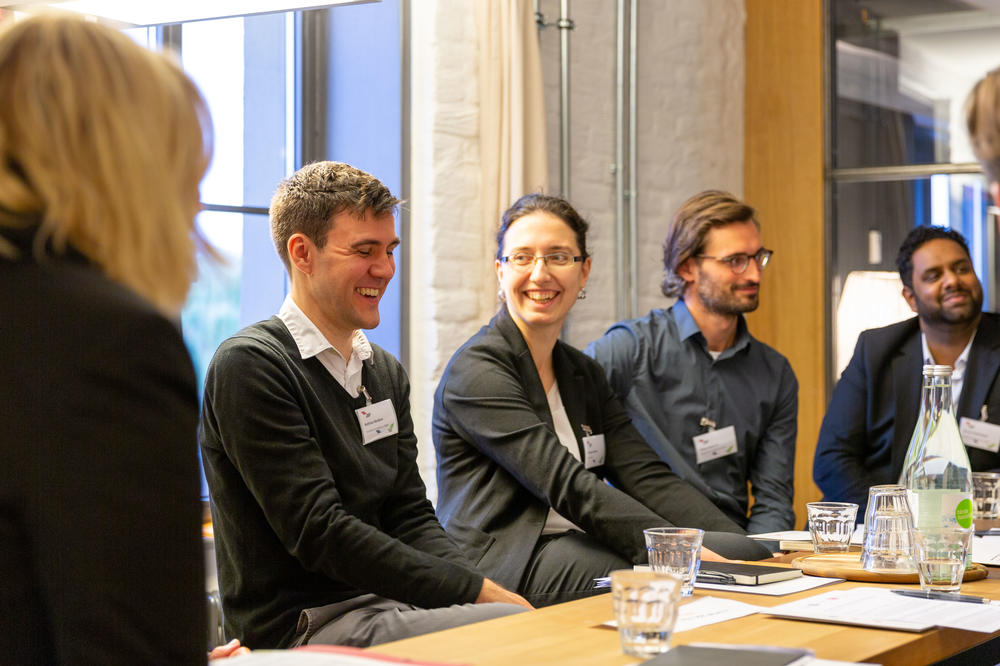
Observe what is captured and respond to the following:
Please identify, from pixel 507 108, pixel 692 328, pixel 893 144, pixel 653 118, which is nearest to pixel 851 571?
pixel 692 328

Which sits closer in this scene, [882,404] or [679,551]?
[679,551]

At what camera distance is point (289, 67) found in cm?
421

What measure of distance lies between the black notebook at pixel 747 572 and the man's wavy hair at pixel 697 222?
1.71 metres

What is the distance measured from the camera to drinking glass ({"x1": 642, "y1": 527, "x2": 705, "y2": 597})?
1.73 metres

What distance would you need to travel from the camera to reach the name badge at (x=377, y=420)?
239cm

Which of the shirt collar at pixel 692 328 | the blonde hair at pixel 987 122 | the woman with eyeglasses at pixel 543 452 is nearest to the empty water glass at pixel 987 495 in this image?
the woman with eyeglasses at pixel 543 452

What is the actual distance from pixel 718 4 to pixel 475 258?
2.32 metres

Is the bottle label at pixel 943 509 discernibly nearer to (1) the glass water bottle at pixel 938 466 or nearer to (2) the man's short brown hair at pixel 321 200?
(1) the glass water bottle at pixel 938 466

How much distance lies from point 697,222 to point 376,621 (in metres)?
1.91

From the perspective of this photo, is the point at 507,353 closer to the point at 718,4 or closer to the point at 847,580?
the point at 847,580

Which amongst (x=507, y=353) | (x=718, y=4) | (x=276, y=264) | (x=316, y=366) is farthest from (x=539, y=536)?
(x=718, y=4)

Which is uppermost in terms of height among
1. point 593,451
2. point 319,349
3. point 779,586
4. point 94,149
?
point 94,149

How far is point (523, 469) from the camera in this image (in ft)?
8.67

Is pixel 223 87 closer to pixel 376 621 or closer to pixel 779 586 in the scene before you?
pixel 376 621
